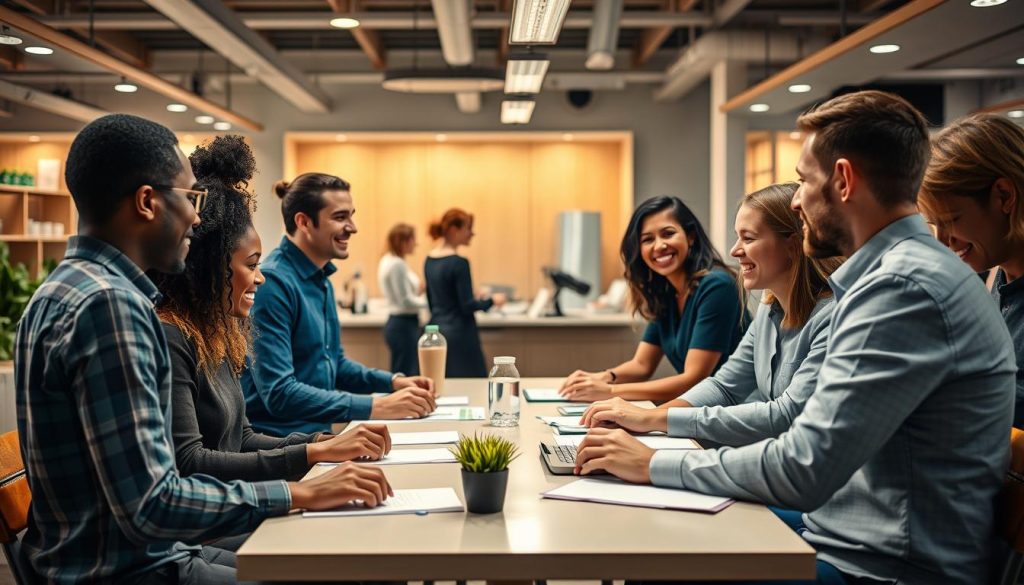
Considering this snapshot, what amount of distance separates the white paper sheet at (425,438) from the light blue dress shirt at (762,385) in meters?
0.57

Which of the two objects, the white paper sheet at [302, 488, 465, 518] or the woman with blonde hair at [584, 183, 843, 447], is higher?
the woman with blonde hair at [584, 183, 843, 447]

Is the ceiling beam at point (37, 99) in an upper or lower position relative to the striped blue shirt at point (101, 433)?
upper

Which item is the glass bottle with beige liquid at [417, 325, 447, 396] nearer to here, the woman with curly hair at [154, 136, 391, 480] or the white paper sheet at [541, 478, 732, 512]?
the woman with curly hair at [154, 136, 391, 480]

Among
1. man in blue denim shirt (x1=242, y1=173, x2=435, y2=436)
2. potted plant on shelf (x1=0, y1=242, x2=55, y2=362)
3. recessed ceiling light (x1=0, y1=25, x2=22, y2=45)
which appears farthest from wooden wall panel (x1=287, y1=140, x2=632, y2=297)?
man in blue denim shirt (x1=242, y1=173, x2=435, y2=436)

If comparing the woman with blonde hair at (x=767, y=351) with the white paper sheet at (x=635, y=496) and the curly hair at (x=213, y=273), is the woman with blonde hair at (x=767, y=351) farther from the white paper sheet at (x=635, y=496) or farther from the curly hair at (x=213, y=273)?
the curly hair at (x=213, y=273)

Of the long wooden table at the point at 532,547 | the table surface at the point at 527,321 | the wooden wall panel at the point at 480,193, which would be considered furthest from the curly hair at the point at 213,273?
the wooden wall panel at the point at 480,193

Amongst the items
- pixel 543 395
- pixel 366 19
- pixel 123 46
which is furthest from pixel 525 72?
pixel 123 46

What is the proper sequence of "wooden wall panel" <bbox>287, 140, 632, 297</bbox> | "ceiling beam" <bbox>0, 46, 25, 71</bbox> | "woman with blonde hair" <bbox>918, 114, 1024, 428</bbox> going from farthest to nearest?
"wooden wall panel" <bbox>287, 140, 632, 297</bbox>, "ceiling beam" <bbox>0, 46, 25, 71</bbox>, "woman with blonde hair" <bbox>918, 114, 1024, 428</bbox>

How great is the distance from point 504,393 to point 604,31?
3829mm

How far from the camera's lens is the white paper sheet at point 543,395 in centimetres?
293

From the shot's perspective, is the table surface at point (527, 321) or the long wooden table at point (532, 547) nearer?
the long wooden table at point (532, 547)

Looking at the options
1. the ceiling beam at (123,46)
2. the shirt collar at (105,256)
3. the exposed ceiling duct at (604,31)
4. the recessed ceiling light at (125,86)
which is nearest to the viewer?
the shirt collar at (105,256)

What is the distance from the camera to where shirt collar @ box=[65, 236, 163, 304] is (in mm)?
1444

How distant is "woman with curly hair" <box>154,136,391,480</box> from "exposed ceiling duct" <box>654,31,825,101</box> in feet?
16.9
